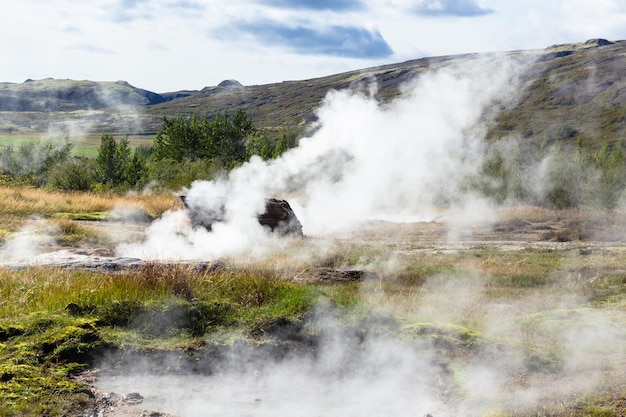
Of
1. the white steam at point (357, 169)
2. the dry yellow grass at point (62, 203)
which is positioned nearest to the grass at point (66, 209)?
the dry yellow grass at point (62, 203)

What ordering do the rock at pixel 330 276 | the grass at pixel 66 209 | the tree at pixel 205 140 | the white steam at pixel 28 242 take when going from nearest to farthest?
the rock at pixel 330 276
the white steam at pixel 28 242
the grass at pixel 66 209
the tree at pixel 205 140

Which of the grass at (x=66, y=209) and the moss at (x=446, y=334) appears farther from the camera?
the grass at (x=66, y=209)

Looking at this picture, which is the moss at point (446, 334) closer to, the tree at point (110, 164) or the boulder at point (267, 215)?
the boulder at point (267, 215)

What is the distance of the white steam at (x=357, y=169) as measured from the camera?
72.2 feet

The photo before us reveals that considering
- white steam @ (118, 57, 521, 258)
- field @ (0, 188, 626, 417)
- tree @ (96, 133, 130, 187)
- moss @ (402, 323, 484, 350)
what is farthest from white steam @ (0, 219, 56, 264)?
tree @ (96, 133, 130, 187)

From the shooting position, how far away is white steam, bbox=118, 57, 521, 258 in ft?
72.2

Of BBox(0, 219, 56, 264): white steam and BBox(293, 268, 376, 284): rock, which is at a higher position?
BBox(0, 219, 56, 264): white steam

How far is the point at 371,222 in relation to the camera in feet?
110

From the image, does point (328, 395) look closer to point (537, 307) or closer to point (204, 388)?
point (204, 388)

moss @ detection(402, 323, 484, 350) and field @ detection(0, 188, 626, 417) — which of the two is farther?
moss @ detection(402, 323, 484, 350)

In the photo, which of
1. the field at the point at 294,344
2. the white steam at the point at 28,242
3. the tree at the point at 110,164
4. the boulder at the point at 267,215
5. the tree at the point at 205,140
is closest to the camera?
the field at the point at 294,344

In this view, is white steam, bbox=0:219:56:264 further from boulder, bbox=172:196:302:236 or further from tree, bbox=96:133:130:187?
tree, bbox=96:133:130:187

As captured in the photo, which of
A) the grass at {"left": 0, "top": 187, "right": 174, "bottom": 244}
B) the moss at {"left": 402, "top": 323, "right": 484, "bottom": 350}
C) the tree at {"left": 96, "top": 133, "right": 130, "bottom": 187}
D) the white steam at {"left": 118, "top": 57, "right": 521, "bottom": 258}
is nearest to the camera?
the moss at {"left": 402, "top": 323, "right": 484, "bottom": 350}

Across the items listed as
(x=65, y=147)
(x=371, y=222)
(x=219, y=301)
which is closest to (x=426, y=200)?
(x=371, y=222)
